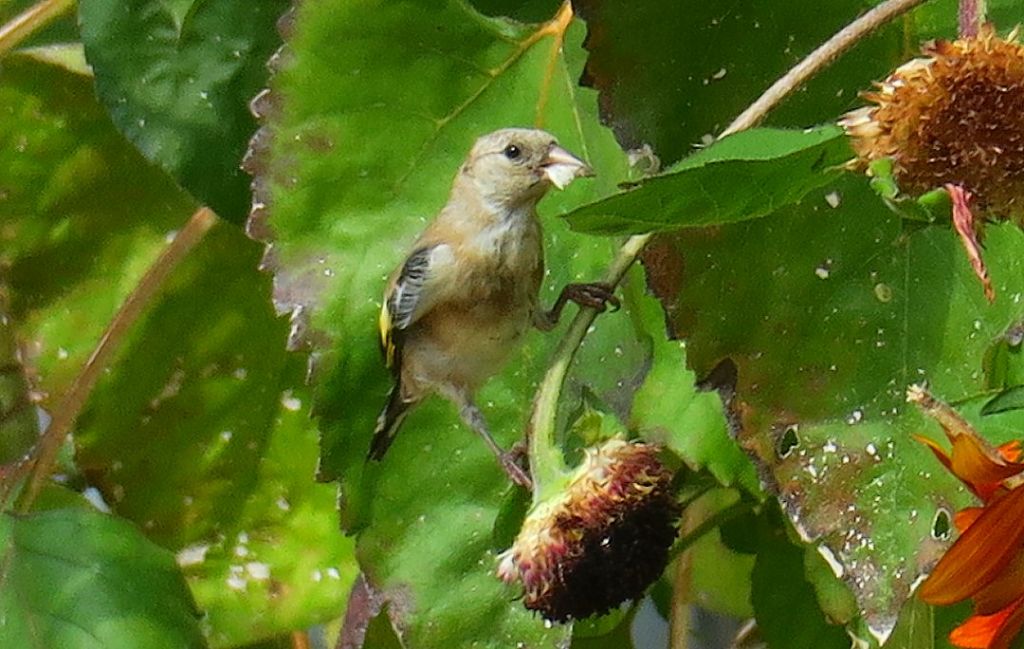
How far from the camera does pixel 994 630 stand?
1.20ft

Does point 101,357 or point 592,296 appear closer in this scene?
point 592,296

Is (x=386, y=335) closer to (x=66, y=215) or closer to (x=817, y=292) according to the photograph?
(x=817, y=292)

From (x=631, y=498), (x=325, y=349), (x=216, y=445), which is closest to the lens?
(x=631, y=498)

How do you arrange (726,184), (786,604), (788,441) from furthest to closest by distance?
(786,604) → (788,441) → (726,184)

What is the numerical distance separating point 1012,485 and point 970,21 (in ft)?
0.38

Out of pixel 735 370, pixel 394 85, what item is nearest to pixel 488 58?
pixel 394 85

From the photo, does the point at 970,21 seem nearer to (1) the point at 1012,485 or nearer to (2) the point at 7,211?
(1) the point at 1012,485

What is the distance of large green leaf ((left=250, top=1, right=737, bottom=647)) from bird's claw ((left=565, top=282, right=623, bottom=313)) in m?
0.07

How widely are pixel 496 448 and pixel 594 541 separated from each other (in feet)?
0.36

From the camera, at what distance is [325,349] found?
0.47m

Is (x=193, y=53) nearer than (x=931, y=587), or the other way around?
(x=931, y=587)

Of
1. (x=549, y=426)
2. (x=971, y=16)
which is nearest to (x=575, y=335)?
(x=549, y=426)

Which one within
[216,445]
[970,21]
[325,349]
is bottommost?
[216,445]

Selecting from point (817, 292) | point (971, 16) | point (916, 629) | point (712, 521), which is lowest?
point (712, 521)
